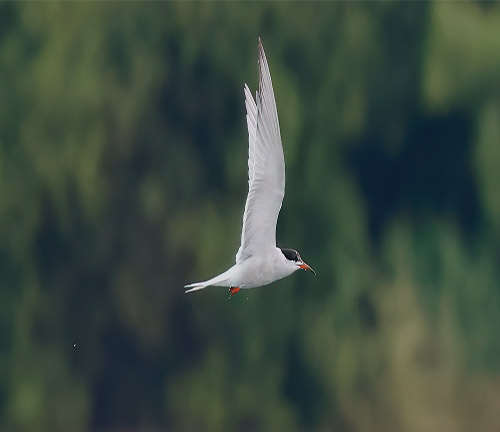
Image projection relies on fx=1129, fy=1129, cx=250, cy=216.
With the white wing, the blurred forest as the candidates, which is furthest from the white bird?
the blurred forest

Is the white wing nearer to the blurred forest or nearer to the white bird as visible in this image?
the white bird

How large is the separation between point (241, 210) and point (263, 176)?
5086 millimetres

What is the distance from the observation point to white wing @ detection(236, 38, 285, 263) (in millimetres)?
5305

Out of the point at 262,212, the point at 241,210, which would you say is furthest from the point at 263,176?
the point at 241,210

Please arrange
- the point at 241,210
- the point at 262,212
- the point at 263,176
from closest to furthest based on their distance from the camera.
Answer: the point at 263,176, the point at 262,212, the point at 241,210

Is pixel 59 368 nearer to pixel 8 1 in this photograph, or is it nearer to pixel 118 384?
pixel 118 384

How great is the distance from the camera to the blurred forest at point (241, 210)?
35.4 ft

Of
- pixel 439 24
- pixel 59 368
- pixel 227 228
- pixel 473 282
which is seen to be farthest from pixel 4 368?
pixel 439 24

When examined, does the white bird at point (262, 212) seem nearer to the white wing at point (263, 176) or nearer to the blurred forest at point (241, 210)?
the white wing at point (263, 176)

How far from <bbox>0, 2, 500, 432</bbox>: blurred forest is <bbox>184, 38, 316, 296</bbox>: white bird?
461cm

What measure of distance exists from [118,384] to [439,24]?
478 cm

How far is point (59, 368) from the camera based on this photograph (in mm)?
11617

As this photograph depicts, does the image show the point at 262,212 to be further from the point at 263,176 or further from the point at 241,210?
the point at 241,210

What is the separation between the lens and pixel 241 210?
10.7 meters
